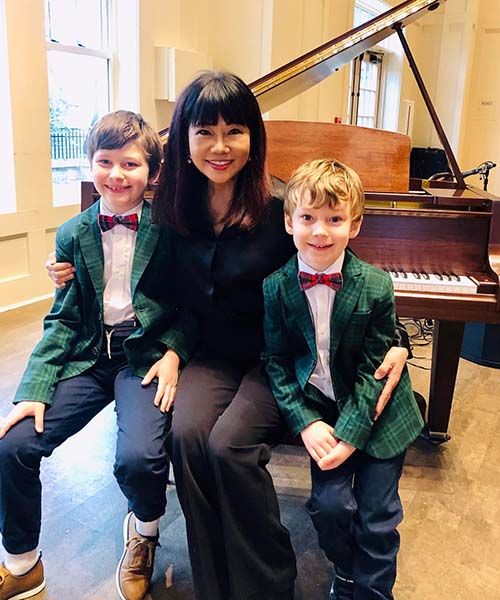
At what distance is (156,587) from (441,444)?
1235 millimetres

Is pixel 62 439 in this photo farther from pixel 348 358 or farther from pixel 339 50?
pixel 339 50

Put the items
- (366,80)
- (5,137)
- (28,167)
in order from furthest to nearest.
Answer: (366,80), (28,167), (5,137)

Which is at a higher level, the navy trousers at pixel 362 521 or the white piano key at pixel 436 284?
the white piano key at pixel 436 284

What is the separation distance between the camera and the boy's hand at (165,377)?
4.63 ft

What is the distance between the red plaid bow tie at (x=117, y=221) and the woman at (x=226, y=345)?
0.20 feet

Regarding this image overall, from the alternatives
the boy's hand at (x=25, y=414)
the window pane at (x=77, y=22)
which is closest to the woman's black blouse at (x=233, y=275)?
the boy's hand at (x=25, y=414)

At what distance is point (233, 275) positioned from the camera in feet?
4.83

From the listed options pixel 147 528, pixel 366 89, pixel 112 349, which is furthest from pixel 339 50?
pixel 366 89

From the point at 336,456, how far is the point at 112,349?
0.62 m

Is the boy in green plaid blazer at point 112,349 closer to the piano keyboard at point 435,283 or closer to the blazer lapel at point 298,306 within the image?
the blazer lapel at point 298,306

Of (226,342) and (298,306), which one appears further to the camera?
(226,342)

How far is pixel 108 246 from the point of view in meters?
1.52

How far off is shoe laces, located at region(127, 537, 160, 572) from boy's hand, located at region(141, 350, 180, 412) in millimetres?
357

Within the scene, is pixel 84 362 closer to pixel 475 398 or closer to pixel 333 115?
pixel 475 398
